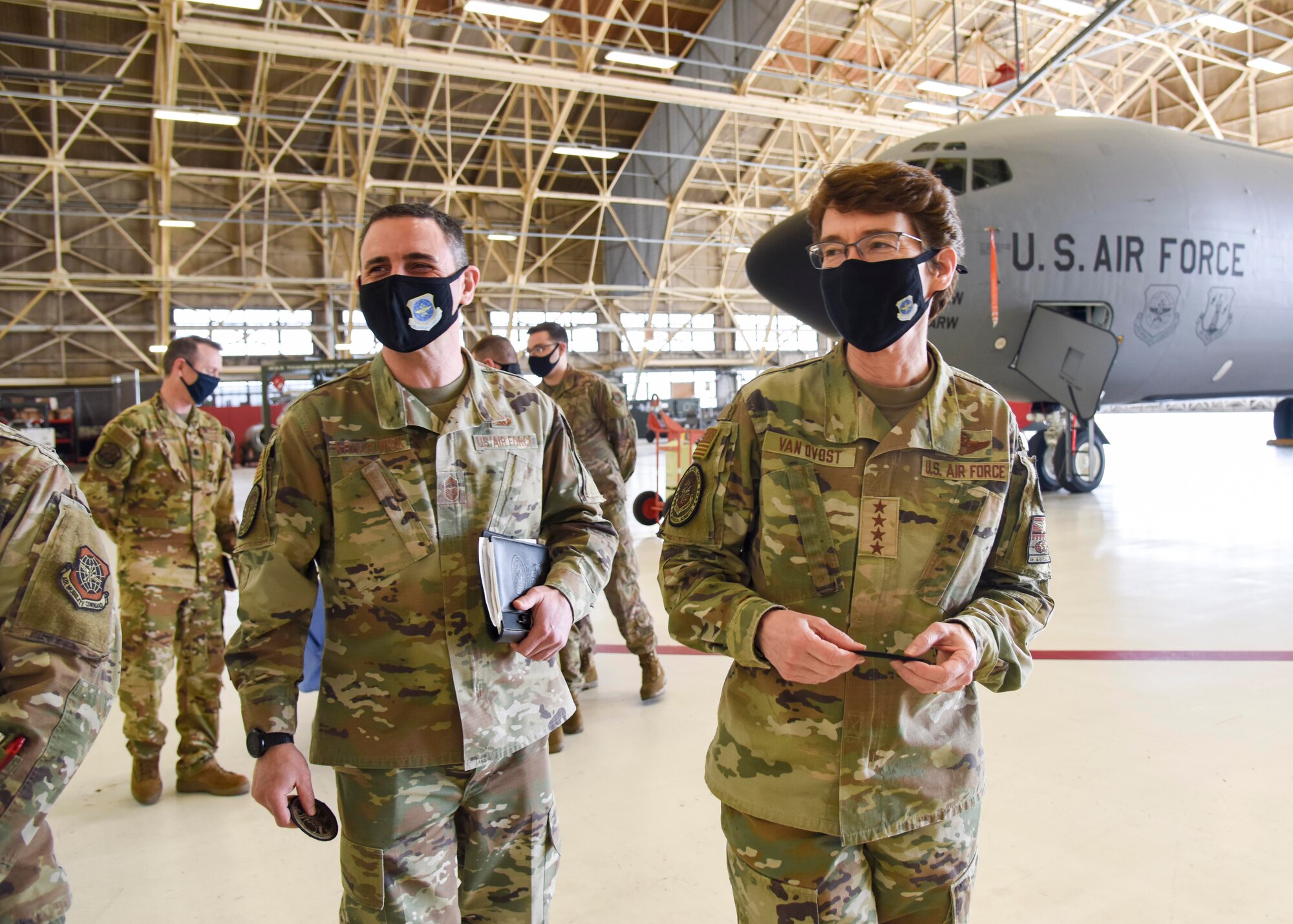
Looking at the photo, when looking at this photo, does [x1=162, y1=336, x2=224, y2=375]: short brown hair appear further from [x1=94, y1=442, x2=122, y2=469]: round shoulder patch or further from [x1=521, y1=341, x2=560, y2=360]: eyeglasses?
[x1=521, y1=341, x2=560, y2=360]: eyeglasses

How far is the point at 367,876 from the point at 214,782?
232 centimetres

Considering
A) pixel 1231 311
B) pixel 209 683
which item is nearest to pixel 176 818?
pixel 209 683

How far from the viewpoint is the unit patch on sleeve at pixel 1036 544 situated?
67.9 inches

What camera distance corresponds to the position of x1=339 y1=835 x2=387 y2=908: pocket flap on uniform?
1.82 metres

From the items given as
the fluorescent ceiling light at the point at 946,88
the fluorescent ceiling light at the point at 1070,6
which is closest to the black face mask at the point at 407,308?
the fluorescent ceiling light at the point at 1070,6

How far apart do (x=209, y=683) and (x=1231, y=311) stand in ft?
34.0

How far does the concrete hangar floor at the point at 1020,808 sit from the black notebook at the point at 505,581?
1289 mm

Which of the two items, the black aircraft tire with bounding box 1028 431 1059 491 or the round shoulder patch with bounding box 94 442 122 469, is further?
the black aircraft tire with bounding box 1028 431 1059 491

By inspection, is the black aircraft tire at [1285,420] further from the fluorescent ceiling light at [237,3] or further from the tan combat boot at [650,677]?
the fluorescent ceiling light at [237,3]

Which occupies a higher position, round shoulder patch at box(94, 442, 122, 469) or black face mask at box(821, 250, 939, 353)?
black face mask at box(821, 250, 939, 353)

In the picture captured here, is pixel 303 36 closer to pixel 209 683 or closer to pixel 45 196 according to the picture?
pixel 209 683

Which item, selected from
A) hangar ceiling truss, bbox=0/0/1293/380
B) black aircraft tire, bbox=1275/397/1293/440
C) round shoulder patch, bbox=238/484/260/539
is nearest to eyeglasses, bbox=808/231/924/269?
round shoulder patch, bbox=238/484/260/539

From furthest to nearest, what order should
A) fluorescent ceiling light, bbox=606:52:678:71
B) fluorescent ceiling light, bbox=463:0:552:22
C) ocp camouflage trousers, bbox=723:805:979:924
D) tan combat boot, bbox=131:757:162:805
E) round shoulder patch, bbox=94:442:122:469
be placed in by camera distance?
1. fluorescent ceiling light, bbox=606:52:678:71
2. fluorescent ceiling light, bbox=463:0:552:22
3. round shoulder patch, bbox=94:442:122:469
4. tan combat boot, bbox=131:757:162:805
5. ocp camouflage trousers, bbox=723:805:979:924

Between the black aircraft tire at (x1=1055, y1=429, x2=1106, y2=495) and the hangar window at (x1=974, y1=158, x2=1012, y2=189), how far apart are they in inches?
160
